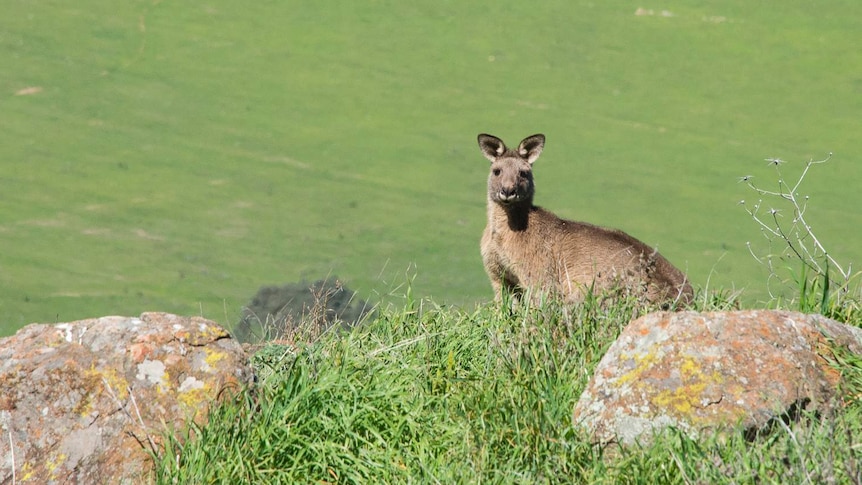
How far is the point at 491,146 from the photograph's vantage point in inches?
361

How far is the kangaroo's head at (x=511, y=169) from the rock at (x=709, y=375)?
3558mm

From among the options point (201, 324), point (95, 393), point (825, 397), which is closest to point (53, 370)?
point (95, 393)

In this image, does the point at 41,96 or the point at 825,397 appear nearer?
the point at 825,397

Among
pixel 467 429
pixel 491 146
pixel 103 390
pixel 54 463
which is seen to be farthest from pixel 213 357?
pixel 491 146

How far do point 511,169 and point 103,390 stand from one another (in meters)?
4.39

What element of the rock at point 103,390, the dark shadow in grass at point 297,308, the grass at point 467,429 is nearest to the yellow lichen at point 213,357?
the rock at point 103,390

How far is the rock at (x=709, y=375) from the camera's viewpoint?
4.88 meters

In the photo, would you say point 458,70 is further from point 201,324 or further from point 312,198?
point 201,324

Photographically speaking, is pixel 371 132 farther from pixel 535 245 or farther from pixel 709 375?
pixel 709 375

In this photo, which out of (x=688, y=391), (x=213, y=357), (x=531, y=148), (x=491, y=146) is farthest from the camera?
(x=491, y=146)

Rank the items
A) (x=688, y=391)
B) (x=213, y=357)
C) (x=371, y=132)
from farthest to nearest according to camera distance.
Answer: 1. (x=371, y=132)
2. (x=213, y=357)
3. (x=688, y=391)

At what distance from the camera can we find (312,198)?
22.8 meters

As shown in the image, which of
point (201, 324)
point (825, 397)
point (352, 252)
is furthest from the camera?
point (352, 252)

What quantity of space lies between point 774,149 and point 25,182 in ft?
50.0
